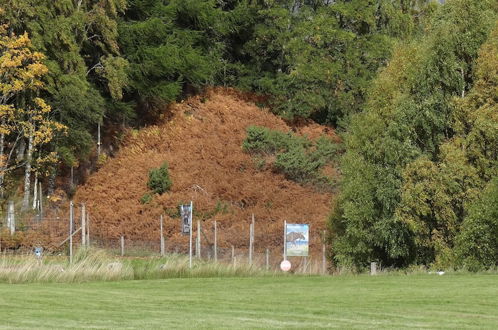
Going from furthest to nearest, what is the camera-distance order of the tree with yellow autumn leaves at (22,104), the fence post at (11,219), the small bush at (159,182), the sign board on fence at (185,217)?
1. the small bush at (159,182)
2. the tree with yellow autumn leaves at (22,104)
3. the fence post at (11,219)
4. the sign board on fence at (185,217)

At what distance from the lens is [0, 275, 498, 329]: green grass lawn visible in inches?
597

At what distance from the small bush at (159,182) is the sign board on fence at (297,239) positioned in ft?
65.9

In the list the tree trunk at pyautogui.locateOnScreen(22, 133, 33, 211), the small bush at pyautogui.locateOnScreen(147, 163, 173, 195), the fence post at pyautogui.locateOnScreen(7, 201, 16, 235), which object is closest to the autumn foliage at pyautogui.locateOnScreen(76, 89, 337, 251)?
the small bush at pyautogui.locateOnScreen(147, 163, 173, 195)

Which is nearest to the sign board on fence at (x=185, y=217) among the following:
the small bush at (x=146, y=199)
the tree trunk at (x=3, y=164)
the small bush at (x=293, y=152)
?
the tree trunk at (x=3, y=164)

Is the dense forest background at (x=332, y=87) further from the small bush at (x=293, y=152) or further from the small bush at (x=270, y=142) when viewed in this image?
the small bush at (x=270, y=142)

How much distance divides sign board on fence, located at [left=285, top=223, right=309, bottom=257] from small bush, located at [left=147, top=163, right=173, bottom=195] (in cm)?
2010

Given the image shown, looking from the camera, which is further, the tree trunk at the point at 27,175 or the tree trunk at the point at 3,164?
the tree trunk at the point at 27,175

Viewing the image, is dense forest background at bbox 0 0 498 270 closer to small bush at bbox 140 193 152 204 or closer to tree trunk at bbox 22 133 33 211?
tree trunk at bbox 22 133 33 211

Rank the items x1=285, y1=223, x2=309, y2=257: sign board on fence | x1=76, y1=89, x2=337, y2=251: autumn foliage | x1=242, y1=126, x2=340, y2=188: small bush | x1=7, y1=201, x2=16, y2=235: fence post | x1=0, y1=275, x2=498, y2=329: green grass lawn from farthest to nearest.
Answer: x1=242, y1=126, x2=340, y2=188: small bush, x1=76, y1=89, x2=337, y2=251: autumn foliage, x1=7, y1=201, x2=16, y2=235: fence post, x1=285, y1=223, x2=309, y2=257: sign board on fence, x1=0, y1=275, x2=498, y2=329: green grass lawn

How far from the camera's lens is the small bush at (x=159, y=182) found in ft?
179

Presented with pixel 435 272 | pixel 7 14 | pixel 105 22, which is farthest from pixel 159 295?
pixel 105 22

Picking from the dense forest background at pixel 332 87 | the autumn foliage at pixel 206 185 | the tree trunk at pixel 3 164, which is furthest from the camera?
the autumn foliage at pixel 206 185

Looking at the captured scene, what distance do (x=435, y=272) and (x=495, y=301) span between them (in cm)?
1354

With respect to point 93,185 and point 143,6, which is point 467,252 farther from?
point 143,6
